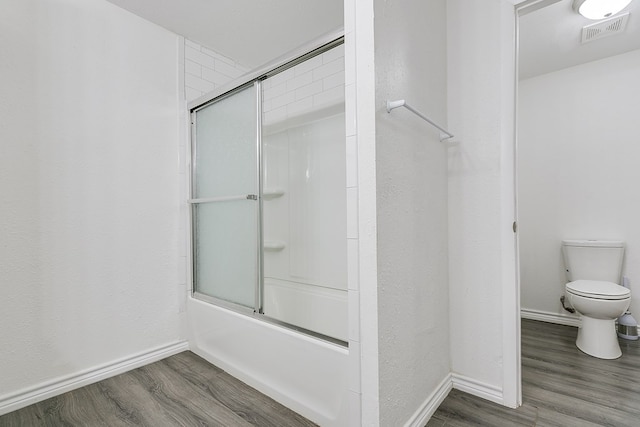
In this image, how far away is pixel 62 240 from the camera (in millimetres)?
1664

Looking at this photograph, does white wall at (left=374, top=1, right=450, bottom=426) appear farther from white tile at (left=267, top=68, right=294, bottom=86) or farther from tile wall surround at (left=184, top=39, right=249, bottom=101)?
tile wall surround at (left=184, top=39, right=249, bottom=101)

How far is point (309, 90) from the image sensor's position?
2.42m

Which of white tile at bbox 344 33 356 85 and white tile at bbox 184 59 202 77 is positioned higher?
white tile at bbox 184 59 202 77

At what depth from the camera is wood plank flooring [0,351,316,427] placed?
1389 mm

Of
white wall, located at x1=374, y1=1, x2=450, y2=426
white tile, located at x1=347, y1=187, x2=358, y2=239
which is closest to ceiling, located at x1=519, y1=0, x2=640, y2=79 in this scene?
white wall, located at x1=374, y1=1, x2=450, y2=426

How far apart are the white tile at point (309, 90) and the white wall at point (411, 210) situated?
1002 millimetres

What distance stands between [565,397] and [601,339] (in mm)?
743

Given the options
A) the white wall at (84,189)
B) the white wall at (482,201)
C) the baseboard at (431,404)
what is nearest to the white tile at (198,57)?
the white wall at (84,189)

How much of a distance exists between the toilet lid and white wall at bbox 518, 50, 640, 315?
0.47 metres

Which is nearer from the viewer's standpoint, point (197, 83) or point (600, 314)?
point (600, 314)

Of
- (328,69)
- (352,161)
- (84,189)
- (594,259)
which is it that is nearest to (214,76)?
(328,69)

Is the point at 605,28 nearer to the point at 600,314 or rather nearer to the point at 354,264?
the point at 600,314

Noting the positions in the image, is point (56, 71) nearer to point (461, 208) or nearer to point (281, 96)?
point (281, 96)

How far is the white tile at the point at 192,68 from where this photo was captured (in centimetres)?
223
